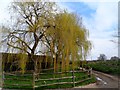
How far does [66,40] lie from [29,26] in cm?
82

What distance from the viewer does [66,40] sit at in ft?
15.9

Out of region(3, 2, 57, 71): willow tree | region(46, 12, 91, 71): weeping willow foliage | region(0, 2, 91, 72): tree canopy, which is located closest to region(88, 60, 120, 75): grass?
region(46, 12, 91, 71): weeping willow foliage

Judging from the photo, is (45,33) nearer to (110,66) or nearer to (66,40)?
(66,40)

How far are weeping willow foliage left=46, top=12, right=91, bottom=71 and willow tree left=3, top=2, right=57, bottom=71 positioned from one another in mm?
189

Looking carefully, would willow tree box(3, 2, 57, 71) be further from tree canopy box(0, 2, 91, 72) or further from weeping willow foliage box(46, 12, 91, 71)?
weeping willow foliage box(46, 12, 91, 71)

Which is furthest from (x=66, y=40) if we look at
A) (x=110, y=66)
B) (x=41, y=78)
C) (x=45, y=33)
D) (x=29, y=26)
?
(x=110, y=66)

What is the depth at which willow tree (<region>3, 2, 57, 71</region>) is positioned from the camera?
4707 mm

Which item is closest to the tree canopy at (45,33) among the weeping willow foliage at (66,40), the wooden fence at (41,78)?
the weeping willow foliage at (66,40)

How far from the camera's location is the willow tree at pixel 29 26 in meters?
4.71

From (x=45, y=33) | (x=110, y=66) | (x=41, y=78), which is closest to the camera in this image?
(x=110, y=66)

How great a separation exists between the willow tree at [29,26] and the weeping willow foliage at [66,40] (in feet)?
0.62

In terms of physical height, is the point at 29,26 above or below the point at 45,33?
above

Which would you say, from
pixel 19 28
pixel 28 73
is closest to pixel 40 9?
pixel 19 28

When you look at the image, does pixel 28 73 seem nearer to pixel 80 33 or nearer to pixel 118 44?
pixel 80 33
